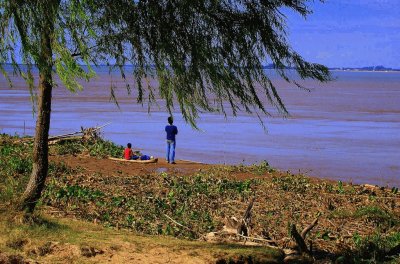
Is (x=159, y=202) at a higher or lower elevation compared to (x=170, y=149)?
lower

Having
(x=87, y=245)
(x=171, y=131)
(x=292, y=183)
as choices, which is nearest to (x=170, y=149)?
(x=171, y=131)

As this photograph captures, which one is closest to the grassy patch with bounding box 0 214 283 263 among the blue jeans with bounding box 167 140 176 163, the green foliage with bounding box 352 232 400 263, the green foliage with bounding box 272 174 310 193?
the green foliage with bounding box 352 232 400 263

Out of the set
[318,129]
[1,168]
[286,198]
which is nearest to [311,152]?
[318,129]

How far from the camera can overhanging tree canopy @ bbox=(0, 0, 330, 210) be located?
7.83 metres

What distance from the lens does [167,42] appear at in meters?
8.37

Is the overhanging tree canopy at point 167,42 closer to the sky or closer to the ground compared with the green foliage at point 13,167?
closer to the sky

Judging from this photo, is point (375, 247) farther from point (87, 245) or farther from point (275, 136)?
point (275, 136)

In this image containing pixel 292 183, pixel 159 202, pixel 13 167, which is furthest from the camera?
pixel 292 183

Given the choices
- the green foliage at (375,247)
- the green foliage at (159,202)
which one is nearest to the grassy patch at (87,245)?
the green foliage at (375,247)

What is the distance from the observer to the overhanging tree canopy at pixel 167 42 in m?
7.83

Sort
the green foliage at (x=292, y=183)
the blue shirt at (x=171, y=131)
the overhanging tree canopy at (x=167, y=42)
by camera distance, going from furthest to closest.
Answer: the blue shirt at (x=171, y=131) < the green foliage at (x=292, y=183) < the overhanging tree canopy at (x=167, y=42)

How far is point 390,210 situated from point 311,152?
1274 cm

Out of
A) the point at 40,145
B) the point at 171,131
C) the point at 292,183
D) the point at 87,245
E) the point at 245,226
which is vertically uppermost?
the point at 171,131

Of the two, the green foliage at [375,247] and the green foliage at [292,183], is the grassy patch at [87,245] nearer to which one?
the green foliage at [375,247]
